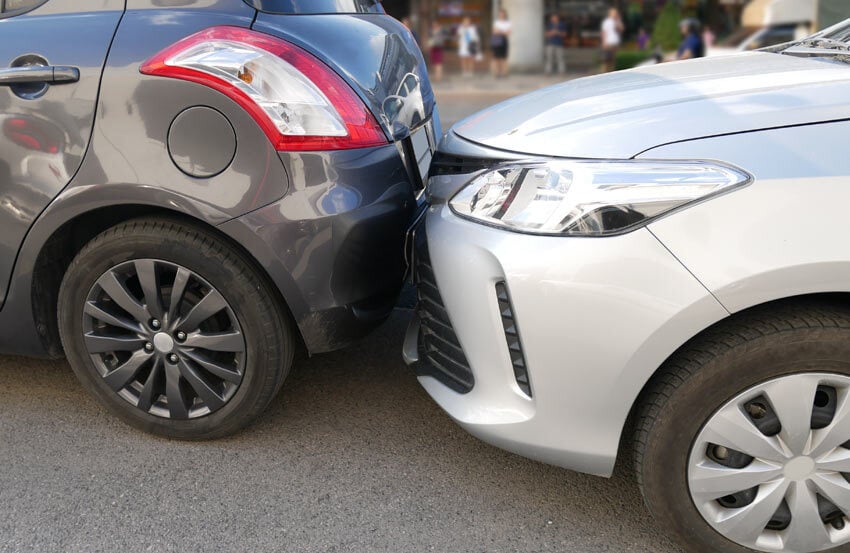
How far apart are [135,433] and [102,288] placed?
0.55 meters

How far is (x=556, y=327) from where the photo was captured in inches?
77.0

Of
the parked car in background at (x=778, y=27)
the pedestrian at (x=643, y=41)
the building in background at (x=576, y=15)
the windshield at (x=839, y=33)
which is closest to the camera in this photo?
the windshield at (x=839, y=33)

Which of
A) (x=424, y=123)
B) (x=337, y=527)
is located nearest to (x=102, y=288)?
(x=337, y=527)

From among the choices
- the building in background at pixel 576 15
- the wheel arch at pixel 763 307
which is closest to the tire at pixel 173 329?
the wheel arch at pixel 763 307

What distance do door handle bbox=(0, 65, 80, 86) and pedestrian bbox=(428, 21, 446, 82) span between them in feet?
55.7

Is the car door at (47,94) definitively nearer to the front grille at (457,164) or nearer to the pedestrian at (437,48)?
the front grille at (457,164)

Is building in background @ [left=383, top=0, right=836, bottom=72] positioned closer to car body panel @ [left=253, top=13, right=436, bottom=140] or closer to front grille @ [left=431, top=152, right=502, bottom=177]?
car body panel @ [left=253, top=13, right=436, bottom=140]

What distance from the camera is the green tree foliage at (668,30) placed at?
18.2 m

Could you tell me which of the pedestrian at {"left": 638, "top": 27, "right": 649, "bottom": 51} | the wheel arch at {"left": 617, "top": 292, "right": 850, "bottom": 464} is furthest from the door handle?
the pedestrian at {"left": 638, "top": 27, "right": 649, "bottom": 51}

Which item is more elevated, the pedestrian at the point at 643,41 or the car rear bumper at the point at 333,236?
the car rear bumper at the point at 333,236

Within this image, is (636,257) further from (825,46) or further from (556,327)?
(825,46)

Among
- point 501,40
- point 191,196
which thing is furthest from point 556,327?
point 501,40

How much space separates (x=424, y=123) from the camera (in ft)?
10.3

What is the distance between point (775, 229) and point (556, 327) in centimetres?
53
